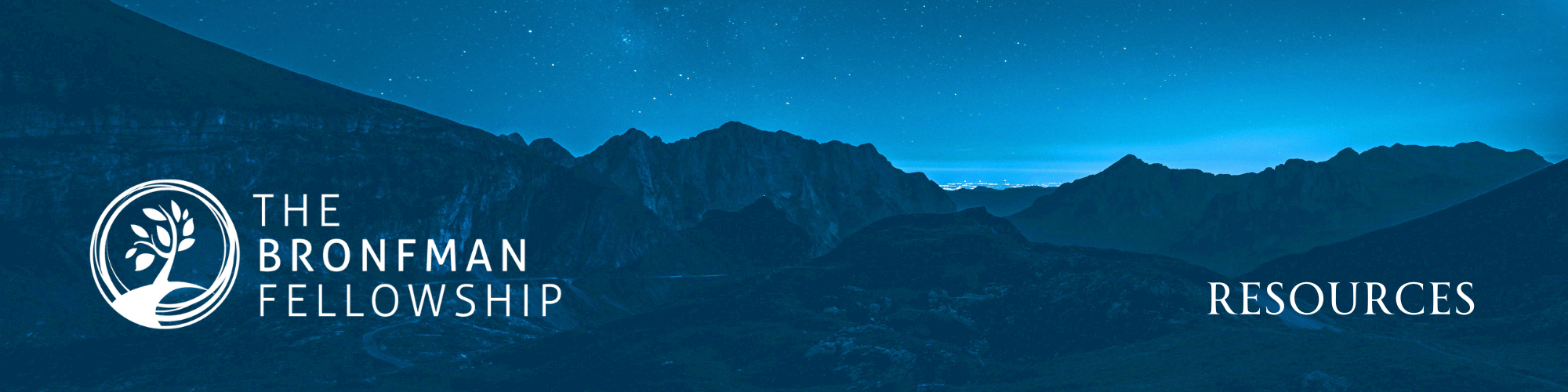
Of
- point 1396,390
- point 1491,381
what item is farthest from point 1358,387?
point 1491,381

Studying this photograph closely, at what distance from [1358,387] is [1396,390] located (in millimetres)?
8777

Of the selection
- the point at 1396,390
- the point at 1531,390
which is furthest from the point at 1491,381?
the point at 1396,390

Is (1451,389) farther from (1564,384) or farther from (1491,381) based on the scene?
(1564,384)

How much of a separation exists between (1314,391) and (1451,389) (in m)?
30.5

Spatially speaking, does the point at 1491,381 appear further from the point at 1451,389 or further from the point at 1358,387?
the point at 1358,387

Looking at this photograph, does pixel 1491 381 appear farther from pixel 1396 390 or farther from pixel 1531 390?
pixel 1396 390

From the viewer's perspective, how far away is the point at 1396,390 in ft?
653

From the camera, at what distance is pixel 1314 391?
198 m

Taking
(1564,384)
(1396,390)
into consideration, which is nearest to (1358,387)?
(1396,390)

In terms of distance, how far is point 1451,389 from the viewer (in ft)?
646

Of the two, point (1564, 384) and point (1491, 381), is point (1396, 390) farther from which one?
point (1564, 384)

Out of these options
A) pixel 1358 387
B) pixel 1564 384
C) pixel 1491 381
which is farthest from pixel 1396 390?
pixel 1564 384

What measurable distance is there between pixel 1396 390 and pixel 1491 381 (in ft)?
69.4

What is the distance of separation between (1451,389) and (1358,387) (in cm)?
1967
